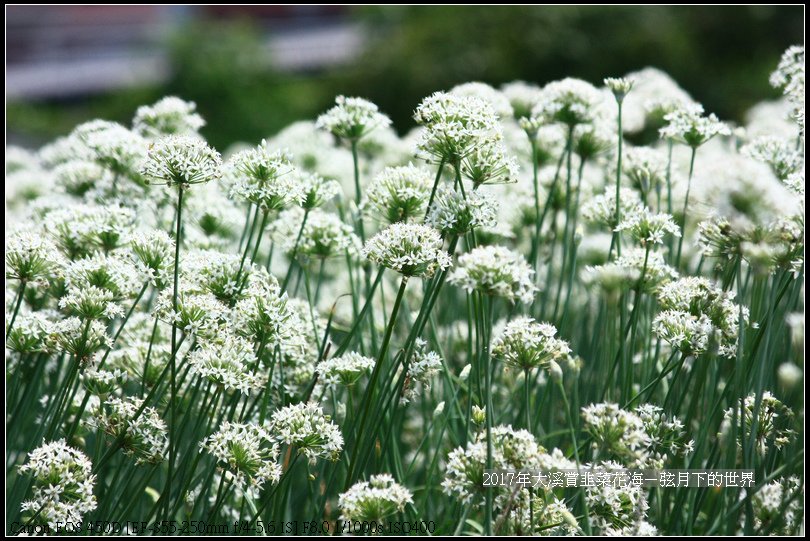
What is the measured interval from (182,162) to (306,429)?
703mm

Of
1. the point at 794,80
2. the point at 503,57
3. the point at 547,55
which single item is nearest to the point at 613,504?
the point at 794,80

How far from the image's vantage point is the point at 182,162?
1890 millimetres

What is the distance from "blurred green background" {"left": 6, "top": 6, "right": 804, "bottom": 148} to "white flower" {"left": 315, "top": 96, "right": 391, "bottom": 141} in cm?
947

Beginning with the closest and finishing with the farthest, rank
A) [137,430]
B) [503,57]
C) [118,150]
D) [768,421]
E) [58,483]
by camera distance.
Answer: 1. [58,483]
2. [137,430]
3. [768,421]
4. [118,150]
5. [503,57]

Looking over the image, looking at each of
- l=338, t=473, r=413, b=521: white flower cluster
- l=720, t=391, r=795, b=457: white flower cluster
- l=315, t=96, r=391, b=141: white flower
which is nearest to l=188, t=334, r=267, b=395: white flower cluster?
l=338, t=473, r=413, b=521: white flower cluster

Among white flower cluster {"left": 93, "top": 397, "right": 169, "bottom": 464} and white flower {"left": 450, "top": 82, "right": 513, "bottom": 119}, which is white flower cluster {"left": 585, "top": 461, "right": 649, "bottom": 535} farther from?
white flower {"left": 450, "top": 82, "right": 513, "bottom": 119}

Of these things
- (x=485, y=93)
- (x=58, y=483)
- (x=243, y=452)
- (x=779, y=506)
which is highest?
(x=485, y=93)

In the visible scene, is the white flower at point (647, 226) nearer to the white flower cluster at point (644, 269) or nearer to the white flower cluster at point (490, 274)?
the white flower cluster at point (644, 269)

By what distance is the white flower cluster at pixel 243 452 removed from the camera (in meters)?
1.77

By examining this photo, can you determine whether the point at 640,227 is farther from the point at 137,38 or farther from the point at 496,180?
the point at 137,38

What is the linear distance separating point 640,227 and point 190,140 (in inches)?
48.4

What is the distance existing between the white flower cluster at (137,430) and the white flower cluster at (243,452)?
162 mm

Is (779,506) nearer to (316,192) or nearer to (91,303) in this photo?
(316,192)

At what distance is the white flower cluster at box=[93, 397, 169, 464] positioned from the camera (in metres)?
1.89
